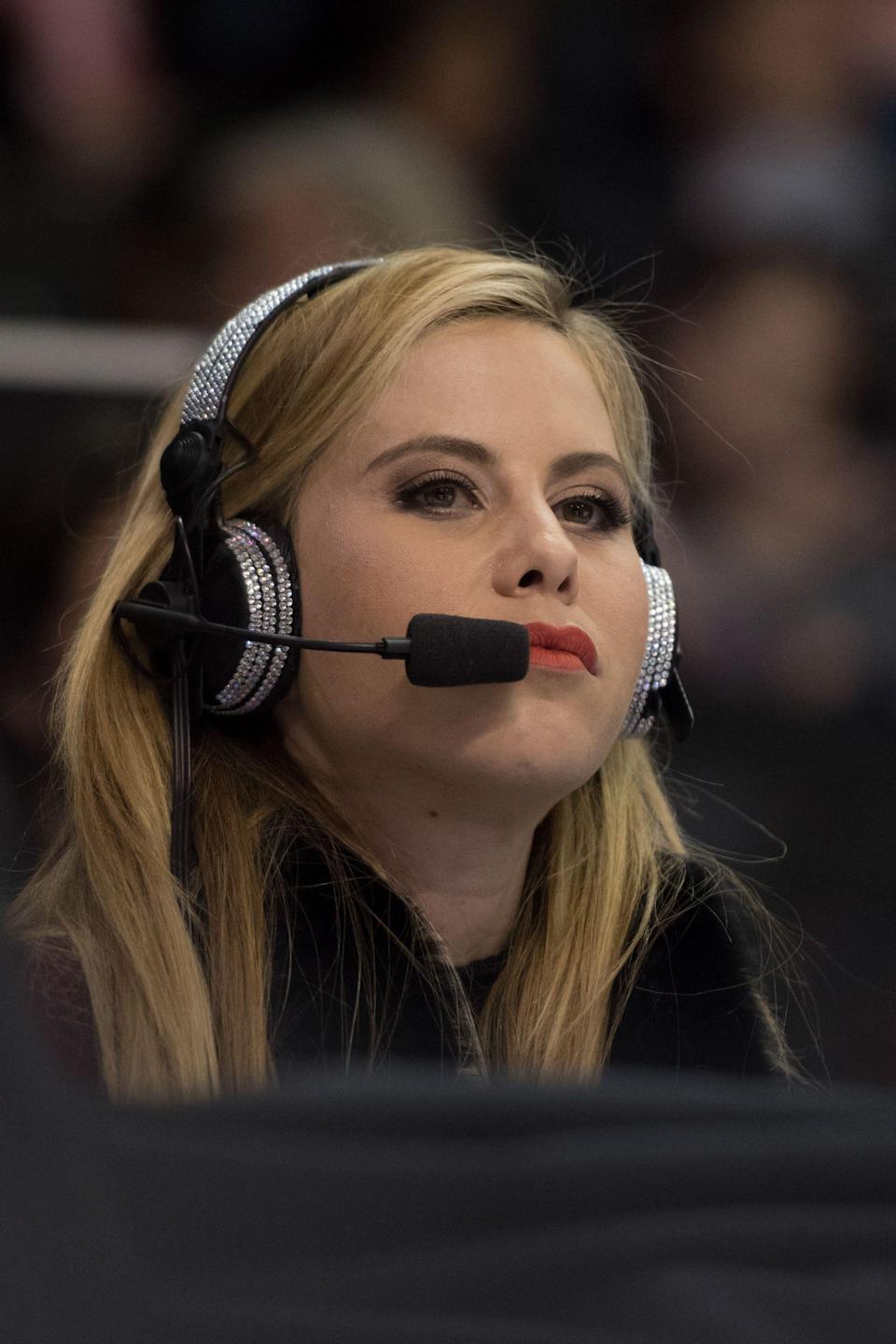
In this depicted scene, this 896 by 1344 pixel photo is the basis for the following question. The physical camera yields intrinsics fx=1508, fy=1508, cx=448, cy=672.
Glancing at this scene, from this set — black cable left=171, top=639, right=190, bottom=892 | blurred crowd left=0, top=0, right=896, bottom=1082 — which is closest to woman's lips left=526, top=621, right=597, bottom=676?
black cable left=171, top=639, right=190, bottom=892

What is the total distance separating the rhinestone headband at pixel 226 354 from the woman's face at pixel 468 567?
8cm

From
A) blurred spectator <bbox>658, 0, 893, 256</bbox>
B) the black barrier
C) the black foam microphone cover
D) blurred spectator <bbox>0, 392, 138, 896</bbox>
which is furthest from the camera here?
blurred spectator <bbox>658, 0, 893, 256</bbox>

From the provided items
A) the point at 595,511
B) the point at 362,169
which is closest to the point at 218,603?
the point at 595,511

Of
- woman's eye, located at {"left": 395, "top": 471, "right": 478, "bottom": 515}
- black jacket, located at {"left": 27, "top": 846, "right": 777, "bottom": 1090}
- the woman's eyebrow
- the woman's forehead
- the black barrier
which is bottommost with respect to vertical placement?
the black barrier

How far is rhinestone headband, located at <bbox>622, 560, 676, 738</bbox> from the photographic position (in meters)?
1.00

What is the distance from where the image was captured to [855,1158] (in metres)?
0.46

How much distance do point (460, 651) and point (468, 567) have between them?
86 millimetres

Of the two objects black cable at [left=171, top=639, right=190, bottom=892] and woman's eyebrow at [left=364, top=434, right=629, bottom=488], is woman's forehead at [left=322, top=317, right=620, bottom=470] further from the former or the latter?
black cable at [left=171, top=639, right=190, bottom=892]

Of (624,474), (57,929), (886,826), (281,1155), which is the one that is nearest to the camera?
(281,1155)

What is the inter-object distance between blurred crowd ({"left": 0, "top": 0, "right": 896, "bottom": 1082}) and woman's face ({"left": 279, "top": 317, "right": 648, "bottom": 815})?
252 millimetres

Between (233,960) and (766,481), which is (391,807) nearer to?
(233,960)

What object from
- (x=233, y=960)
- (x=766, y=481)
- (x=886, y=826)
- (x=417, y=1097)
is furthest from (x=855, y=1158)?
(x=766, y=481)

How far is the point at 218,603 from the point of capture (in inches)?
36.2

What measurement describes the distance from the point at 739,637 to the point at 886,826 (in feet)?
0.62
